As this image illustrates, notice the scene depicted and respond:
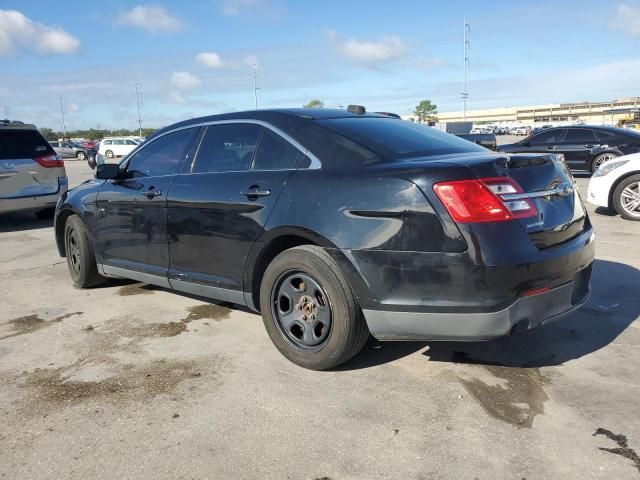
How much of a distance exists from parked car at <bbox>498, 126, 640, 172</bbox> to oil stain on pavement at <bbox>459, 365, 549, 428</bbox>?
11483 millimetres

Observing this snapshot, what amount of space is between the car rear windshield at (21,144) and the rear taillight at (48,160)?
6 centimetres

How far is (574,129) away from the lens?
1515 centimetres

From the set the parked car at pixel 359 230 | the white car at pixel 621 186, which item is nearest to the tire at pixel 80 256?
the parked car at pixel 359 230

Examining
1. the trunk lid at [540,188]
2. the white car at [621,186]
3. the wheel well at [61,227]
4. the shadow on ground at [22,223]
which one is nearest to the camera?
the trunk lid at [540,188]

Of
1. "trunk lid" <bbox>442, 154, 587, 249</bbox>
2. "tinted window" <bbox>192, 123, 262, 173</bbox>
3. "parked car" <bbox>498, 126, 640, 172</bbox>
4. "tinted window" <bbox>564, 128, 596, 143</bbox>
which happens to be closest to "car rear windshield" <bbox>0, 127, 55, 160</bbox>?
"tinted window" <bbox>192, 123, 262, 173</bbox>

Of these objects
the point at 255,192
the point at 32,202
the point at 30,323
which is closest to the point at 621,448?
the point at 255,192

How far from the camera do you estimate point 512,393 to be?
3.14 meters

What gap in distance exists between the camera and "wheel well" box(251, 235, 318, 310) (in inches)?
140

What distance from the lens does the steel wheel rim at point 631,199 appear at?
861 centimetres

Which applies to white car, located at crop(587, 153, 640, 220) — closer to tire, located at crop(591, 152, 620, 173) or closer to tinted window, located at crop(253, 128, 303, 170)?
tire, located at crop(591, 152, 620, 173)

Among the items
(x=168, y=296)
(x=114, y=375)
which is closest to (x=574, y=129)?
(x=168, y=296)

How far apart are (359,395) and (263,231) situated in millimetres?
1180

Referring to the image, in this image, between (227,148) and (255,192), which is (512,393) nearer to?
(255,192)

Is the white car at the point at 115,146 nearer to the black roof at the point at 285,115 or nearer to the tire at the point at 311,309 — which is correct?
the black roof at the point at 285,115
